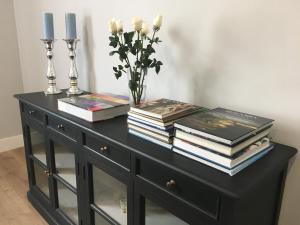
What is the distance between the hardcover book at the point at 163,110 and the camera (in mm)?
992

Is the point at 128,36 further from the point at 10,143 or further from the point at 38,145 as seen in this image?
the point at 10,143

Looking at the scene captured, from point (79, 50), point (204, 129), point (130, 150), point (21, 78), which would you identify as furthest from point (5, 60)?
point (204, 129)

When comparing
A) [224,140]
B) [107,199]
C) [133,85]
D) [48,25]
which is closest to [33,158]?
[107,199]

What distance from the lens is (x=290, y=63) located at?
3.13 feet

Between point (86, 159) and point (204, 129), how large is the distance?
67 cm

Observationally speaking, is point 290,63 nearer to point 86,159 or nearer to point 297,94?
point 297,94

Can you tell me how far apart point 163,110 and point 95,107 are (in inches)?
15.5

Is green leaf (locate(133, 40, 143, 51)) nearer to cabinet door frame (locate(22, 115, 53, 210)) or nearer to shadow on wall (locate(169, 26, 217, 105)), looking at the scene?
shadow on wall (locate(169, 26, 217, 105))

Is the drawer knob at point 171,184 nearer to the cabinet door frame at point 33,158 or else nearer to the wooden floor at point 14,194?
the cabinet door frame at point 33,158

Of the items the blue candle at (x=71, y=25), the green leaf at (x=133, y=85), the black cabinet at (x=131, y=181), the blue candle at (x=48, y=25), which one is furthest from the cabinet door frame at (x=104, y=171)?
the blue candle at (x=48, y=25)

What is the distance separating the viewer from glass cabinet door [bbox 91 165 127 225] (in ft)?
4.07

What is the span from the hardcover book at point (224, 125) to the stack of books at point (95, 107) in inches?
18.8

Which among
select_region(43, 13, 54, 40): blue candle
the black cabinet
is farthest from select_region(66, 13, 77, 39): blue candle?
the black cabinet

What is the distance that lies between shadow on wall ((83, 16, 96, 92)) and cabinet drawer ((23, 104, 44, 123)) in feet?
1.35
